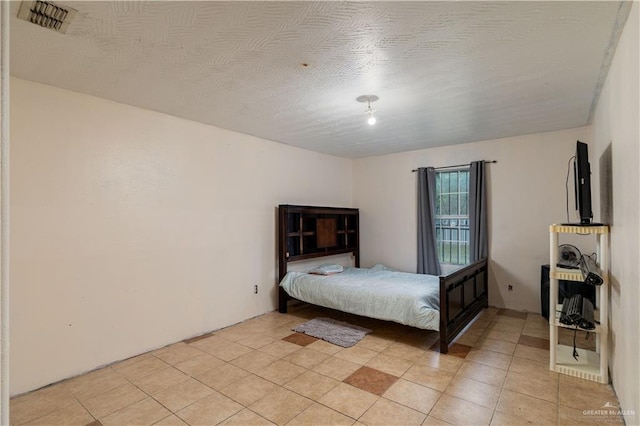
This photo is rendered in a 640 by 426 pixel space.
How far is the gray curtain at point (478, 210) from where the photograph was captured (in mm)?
4648

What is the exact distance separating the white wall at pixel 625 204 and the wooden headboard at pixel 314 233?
133 inches

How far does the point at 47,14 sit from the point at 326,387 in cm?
297

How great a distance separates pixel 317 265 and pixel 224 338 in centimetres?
199

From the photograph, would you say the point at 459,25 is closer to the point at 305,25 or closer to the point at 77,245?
the point at 305,25

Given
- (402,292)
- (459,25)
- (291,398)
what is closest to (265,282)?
(402,292)

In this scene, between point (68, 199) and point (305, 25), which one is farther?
point (68, 199)

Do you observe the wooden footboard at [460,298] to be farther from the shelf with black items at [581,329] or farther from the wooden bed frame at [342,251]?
the shelf with black items at [581,329]

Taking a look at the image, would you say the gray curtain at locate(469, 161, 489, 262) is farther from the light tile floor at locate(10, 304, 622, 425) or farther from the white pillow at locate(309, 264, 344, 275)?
the white pillow at locate(309, 264, 344, 275)

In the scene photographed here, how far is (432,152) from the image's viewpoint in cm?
516

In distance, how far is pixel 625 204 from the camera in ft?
6.37

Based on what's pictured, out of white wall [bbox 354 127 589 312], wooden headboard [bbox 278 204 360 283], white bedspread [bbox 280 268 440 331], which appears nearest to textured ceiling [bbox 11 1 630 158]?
white wall [bbox 354 127 589 312]

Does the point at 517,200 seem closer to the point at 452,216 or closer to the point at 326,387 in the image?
the point at 452,216

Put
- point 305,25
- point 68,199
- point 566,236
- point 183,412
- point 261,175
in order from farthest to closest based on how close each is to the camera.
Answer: point 261,175
point 566,236
point 68,199
point 183,412
point 305,25

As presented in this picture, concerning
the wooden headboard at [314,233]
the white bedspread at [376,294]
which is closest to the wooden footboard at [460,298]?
the white bedspread at [376,294]
